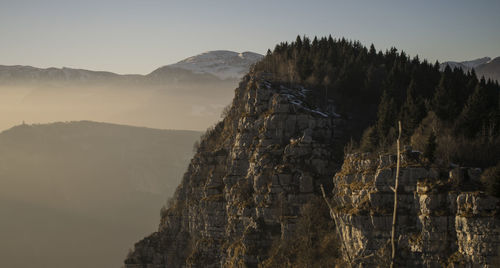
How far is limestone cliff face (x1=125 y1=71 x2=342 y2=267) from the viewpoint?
91.4 m

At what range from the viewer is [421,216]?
2653 inches

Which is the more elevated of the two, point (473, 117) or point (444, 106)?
point (444, 106)

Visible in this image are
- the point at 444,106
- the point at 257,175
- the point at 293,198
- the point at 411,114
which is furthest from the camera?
the point at 257,175

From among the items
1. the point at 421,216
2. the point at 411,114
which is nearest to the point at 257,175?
the point at 411,114

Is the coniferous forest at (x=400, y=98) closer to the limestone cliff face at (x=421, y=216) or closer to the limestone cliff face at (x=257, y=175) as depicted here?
the limestone cliff face at (x=421, y=216)

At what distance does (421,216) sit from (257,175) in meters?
34.4

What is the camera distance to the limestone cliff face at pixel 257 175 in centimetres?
9144

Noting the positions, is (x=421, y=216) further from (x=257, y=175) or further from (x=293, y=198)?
(x=257, y=175)

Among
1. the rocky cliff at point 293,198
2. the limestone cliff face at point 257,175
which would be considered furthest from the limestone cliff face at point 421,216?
the limestone cliff face at point 257,175

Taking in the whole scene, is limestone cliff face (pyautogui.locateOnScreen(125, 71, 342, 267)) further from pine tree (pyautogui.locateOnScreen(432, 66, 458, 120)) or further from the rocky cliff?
pine tree (pyautogui.locateOnScreen(432, 66, 458, 120))

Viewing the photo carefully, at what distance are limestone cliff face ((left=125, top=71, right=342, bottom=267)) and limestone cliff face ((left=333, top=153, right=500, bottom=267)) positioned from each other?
14.4m

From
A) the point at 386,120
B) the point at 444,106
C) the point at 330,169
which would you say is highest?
the point at 444,106

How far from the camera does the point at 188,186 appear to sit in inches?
5103

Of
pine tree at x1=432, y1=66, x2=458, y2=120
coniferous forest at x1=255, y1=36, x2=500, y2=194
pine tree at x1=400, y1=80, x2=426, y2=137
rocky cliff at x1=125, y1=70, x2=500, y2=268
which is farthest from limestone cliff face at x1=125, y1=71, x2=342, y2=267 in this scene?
pine tree at x1=432, y1=66, x2=458, y2=120
